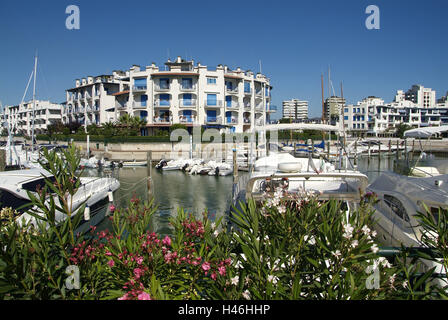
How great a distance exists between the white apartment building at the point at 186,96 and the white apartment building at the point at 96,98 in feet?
33.1

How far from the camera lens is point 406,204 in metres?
8.85

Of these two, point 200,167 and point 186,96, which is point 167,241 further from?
point 186,96

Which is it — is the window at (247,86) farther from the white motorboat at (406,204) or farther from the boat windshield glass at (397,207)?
the boat windshield glass at (397,207)

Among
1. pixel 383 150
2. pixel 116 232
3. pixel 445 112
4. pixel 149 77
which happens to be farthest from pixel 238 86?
pixel 445 112

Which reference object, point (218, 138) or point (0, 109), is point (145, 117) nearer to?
point (218, 138)

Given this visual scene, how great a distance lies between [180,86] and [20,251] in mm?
57162

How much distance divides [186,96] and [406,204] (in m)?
52.4

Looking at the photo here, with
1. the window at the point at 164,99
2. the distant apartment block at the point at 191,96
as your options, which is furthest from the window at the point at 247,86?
the window at the point at 164,99

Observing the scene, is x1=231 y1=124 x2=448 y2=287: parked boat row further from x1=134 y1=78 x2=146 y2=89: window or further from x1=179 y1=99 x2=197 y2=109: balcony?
x1=134 y1=78 x2=146 y2=89: window

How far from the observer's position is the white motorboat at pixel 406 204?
7957mm

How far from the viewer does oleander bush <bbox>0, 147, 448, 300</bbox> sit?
2.90m

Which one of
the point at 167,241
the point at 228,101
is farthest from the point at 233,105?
the point at 167,241

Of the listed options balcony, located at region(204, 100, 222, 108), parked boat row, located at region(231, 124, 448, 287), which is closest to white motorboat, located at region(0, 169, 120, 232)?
parked boat row, located at region(231, 124, 448, 287)

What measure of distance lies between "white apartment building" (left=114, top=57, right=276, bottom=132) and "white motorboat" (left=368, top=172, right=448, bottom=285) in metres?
48.8
